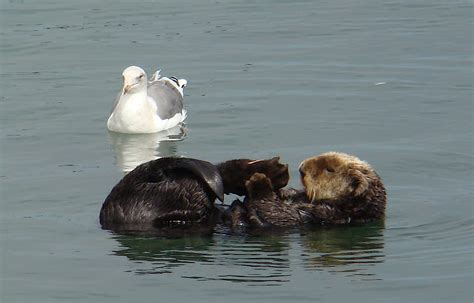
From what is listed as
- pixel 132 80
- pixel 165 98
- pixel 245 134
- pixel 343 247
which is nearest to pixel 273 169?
pixel 343 247

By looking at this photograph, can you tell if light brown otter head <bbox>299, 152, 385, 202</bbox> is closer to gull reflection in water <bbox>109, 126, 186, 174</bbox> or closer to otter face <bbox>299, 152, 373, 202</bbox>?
otter face <bbox>299, 152, 373, 202</bbox>

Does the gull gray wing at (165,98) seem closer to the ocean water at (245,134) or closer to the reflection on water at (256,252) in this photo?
the ocean water at (245,134)

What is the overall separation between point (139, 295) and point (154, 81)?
733cm

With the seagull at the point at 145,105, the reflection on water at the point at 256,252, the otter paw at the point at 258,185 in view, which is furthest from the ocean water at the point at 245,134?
the otter paw at the point at 258,185

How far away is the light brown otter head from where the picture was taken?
722cm

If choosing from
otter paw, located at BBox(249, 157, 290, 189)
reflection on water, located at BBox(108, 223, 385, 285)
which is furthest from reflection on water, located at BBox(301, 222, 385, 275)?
otter paw, located at BBox(249, 157, 290, 189)

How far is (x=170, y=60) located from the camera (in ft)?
45.9

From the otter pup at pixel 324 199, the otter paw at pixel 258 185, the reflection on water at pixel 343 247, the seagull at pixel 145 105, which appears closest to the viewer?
the reflection on water at pixel 343 247

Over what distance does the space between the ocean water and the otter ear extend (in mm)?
235

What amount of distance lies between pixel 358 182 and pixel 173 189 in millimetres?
1113

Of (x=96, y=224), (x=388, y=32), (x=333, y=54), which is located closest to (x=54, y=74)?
(x=333, y=54)

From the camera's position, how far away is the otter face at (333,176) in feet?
23.8

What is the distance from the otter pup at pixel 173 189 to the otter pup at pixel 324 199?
0.15 m

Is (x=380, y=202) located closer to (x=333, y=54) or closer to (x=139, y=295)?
(x=139, y=295)
